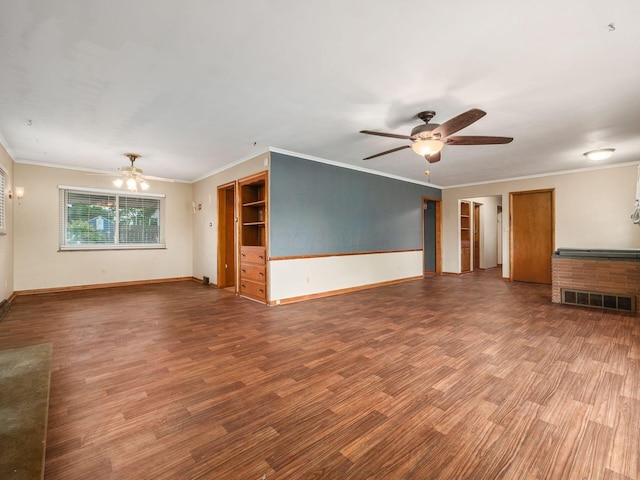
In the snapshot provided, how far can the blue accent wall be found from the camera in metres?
4.80

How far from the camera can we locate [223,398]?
6.58 feet

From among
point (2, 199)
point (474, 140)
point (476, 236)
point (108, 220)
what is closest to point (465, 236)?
point (476, 236)

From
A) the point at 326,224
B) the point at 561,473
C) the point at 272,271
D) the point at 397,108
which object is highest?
the point at 397,108

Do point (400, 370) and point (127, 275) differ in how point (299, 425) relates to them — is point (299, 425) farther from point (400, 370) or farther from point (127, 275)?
point (127, 275)

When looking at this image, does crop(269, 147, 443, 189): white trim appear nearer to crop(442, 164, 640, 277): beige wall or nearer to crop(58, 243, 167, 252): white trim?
crop(442, 164, 640, 277): beige wall

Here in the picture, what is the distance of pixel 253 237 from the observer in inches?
225

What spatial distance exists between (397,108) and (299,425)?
3.05 m

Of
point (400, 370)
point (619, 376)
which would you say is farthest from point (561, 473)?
point (619, 376)

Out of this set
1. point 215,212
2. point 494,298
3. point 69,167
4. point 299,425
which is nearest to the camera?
point 299,425

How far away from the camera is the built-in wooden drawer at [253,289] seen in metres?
4.80

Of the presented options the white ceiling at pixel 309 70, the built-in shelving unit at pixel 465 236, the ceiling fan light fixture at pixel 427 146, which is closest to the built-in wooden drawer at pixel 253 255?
the white ceiling at pixel 309 70

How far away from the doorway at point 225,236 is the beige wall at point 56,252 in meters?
1.83

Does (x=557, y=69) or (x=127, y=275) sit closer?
(x=557, y=69)

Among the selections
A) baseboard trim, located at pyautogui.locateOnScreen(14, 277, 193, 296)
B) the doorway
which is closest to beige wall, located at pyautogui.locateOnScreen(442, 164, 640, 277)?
the doorway
